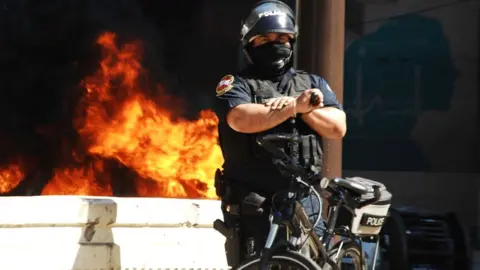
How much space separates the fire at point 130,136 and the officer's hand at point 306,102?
4.80m

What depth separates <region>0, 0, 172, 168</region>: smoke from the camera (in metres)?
9.30

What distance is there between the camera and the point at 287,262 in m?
3.31

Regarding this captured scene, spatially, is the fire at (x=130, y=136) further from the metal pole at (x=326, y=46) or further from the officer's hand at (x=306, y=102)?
the officer's hand at (x=306, y=102)

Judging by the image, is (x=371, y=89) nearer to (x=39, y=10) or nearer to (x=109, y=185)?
(x=109, y=185)

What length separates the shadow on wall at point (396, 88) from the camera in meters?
9.73

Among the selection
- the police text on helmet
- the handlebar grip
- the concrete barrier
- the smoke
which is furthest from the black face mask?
the smoke

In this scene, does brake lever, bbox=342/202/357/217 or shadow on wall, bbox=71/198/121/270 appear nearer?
brake lever, bbox=342/202/357/217

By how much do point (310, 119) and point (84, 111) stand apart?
613 centimetres

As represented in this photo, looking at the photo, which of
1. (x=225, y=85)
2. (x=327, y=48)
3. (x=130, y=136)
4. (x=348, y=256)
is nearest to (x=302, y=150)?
(x=225, y=85)

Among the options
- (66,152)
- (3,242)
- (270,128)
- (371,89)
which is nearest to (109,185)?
(66,152)

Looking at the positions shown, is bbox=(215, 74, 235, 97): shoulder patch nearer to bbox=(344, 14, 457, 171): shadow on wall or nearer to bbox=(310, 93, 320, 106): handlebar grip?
bbox=(310, 93, 320, 106): handlebar grip

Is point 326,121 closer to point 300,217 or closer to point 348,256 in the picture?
point 300,217

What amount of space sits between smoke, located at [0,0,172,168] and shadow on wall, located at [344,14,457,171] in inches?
98.3

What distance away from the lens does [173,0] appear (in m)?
9.41
